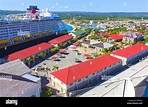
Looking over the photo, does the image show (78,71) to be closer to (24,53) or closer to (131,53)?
(24,53)

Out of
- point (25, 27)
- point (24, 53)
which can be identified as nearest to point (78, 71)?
point (24, 53)

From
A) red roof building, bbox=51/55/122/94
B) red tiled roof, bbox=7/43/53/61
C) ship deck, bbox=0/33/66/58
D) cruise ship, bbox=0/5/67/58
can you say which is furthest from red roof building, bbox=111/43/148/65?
ship deck, bbox=0/33/66/58

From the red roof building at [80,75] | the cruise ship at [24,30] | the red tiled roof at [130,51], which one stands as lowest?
the red roof building at [80,75]

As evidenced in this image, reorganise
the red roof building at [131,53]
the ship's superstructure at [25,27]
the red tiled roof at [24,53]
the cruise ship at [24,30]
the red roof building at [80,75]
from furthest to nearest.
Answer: the ship's superstructure at [25,27] → the cruise ship at [24,30] → the red roof building at [131,53] → the red tiled roof at [24,53] → the red roof building at [80,75]

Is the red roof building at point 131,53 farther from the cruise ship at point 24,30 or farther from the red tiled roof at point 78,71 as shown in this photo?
the cruise ship at point 24,30

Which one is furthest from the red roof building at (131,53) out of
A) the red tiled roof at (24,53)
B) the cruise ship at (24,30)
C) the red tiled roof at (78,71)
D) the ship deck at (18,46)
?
the ship deck at (18,46)
